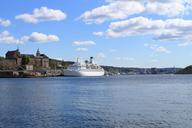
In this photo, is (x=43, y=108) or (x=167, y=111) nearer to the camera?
(x=167, y=111)

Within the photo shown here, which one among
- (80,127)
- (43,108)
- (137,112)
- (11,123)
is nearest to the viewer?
(80,127)

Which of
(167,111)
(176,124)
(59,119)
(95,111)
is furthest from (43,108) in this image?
(176,124)

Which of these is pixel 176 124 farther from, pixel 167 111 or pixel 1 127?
pixel 1 127

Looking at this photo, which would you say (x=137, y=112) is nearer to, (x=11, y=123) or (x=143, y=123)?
(x=143, y=123)

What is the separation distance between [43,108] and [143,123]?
1789 centimetres

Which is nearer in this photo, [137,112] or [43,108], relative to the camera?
[137,112]

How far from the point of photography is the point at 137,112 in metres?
48.8

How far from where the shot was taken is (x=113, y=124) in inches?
1586

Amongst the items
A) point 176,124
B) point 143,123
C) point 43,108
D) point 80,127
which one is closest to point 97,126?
point 80,127

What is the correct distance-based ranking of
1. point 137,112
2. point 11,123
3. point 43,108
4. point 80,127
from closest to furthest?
point 80,127, point 11,123, point 137,112, point 43,108

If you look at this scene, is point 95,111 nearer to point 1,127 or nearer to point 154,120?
point 154,120

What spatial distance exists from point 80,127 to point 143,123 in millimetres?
5794

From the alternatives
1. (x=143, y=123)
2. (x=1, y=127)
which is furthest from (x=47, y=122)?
(x=143, y=123)

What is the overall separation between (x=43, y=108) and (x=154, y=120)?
17241mm
